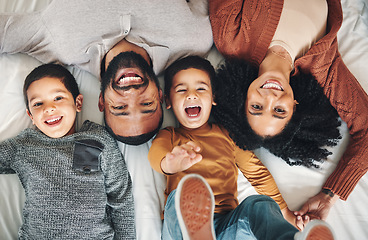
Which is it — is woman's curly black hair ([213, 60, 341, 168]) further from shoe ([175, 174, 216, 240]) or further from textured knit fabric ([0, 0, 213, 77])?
shoe ([175, 174, 216, 240])

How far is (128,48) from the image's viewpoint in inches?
43.9

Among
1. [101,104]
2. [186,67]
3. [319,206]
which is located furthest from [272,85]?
[101,104]

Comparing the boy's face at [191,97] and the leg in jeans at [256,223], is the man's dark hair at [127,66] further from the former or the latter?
the leg in jeans at [256,223]

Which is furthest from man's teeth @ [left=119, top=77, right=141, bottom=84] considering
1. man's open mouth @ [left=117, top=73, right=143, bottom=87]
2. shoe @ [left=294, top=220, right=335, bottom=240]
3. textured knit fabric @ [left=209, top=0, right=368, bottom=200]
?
shoe @ [left=294, top=220, right=335, bottom=240]

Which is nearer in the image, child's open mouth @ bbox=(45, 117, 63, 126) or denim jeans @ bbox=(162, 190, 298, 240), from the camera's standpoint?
denim jeans @ bbox=(162, 190, 298, 240)

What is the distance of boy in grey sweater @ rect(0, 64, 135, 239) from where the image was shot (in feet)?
3.29

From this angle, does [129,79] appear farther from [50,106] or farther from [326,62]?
[326,62]

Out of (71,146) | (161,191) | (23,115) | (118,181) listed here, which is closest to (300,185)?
(161,191)

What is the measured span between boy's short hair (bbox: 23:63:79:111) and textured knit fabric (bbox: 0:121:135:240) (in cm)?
16

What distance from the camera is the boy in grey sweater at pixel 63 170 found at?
1.00 m

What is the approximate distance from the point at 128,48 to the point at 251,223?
77cm

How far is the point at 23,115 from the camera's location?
115 centimetres

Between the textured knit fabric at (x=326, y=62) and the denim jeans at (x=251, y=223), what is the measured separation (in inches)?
17.4

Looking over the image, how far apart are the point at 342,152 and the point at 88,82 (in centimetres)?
113
